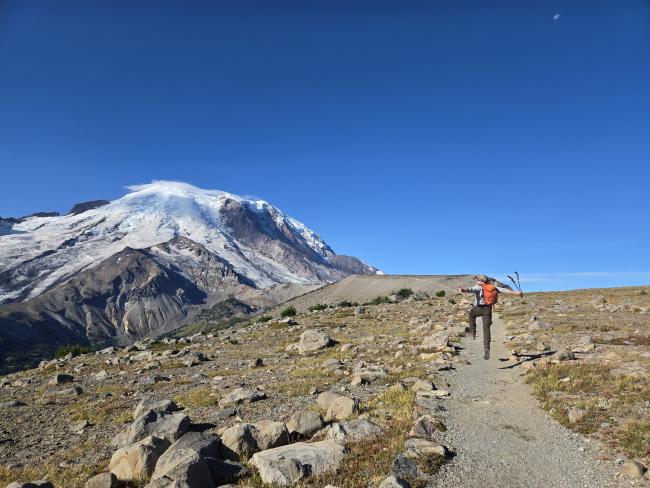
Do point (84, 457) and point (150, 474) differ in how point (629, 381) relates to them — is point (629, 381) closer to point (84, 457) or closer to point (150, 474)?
point (150, 474)

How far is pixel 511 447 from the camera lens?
10.6m

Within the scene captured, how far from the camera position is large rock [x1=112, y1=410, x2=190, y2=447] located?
38.7 ft

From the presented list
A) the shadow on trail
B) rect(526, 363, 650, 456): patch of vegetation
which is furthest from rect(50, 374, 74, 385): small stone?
rect(526, 363, 650, 456): patch of vegetation

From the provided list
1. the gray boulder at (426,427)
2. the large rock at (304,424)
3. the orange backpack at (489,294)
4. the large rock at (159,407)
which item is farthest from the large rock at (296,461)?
the orange backpack at (489,294)

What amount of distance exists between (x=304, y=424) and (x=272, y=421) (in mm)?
843

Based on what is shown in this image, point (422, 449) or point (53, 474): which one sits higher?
point (422, 449)

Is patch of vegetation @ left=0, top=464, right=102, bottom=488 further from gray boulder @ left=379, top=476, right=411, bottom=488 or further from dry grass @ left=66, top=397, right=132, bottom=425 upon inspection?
gray boulder @ left=379, top=476, right=411, bottom=488

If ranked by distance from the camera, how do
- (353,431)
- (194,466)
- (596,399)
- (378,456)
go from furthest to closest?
(596,399) → (353,431) → (378,456) → (194,466)

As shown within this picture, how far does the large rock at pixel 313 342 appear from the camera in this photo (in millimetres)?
30031

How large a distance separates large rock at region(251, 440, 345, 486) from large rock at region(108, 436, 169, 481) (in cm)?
225

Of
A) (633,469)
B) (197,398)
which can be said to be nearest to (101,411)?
(197,398)

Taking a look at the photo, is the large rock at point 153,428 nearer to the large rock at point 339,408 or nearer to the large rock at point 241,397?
A: the large rock at point 241,397

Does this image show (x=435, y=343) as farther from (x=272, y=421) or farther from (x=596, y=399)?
Result: (x=272, y=421)

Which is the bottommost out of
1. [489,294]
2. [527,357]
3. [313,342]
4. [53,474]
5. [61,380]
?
[61,380]
